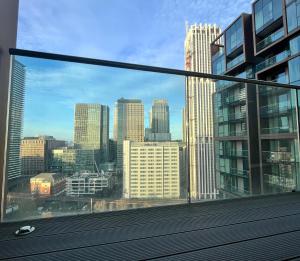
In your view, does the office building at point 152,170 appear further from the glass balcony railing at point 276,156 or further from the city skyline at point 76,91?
the glass balcony railing at point 276,156

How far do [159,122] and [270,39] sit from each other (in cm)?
1554

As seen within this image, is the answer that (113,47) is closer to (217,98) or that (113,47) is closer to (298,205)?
(217,98)

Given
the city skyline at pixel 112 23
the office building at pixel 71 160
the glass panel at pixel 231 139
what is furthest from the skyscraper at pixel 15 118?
the city skyline at pixel 112 23

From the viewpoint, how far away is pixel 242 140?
272 centimetres

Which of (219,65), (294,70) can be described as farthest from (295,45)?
(219,65)

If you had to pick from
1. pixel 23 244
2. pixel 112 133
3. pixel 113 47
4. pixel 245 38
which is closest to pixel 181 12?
pixel 113 47

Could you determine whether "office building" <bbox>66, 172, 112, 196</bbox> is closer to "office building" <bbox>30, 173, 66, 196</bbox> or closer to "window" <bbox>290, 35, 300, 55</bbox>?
"office building" <bbox>30, 173, 66, 196</bbox>

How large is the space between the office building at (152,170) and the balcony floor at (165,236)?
17cm

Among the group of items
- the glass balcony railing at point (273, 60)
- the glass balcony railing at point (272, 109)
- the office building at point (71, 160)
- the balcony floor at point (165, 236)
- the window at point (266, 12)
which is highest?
the window at point (266, 12)

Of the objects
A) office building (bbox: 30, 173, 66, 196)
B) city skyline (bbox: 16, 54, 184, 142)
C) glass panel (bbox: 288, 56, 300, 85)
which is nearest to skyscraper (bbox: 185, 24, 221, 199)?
city skyline (bbox: 16, 54, 184, 142)

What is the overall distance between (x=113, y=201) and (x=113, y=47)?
42.8 ft

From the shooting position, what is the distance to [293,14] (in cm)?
1239

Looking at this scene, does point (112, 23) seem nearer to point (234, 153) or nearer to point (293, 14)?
point (293, 14)

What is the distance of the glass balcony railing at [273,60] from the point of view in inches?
521
